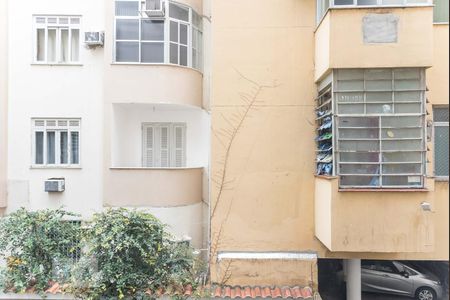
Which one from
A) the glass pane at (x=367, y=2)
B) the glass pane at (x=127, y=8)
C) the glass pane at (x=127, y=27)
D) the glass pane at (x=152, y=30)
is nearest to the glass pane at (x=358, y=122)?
the glass pane at (x=367, y=2)

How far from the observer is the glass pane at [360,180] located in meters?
5.67

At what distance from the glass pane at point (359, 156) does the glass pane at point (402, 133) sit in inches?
13.4

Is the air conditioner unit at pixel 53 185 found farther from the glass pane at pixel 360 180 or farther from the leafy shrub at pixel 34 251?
the glass pane at pixel 360 180

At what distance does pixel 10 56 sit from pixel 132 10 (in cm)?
317

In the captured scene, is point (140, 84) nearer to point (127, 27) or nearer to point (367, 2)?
point (127, 27)

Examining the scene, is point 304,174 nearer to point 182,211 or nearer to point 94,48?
point 182,211

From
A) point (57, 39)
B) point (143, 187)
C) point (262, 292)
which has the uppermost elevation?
point (57, 39)

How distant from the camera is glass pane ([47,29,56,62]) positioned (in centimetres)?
849

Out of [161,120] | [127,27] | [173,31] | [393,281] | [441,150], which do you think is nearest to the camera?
[441,150]

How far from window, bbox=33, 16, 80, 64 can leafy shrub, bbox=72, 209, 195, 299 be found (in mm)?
4728

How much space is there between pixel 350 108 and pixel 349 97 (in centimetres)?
18

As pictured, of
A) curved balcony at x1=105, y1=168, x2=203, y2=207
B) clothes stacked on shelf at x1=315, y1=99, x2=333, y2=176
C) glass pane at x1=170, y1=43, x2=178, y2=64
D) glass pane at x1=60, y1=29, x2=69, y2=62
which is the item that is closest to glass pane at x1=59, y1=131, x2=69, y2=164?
curved balcony at x1=105, y1=168, x2=203, y2=207

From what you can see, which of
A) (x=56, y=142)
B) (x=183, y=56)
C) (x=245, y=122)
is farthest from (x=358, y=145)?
(x=56, y=142)

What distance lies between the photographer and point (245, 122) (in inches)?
261
